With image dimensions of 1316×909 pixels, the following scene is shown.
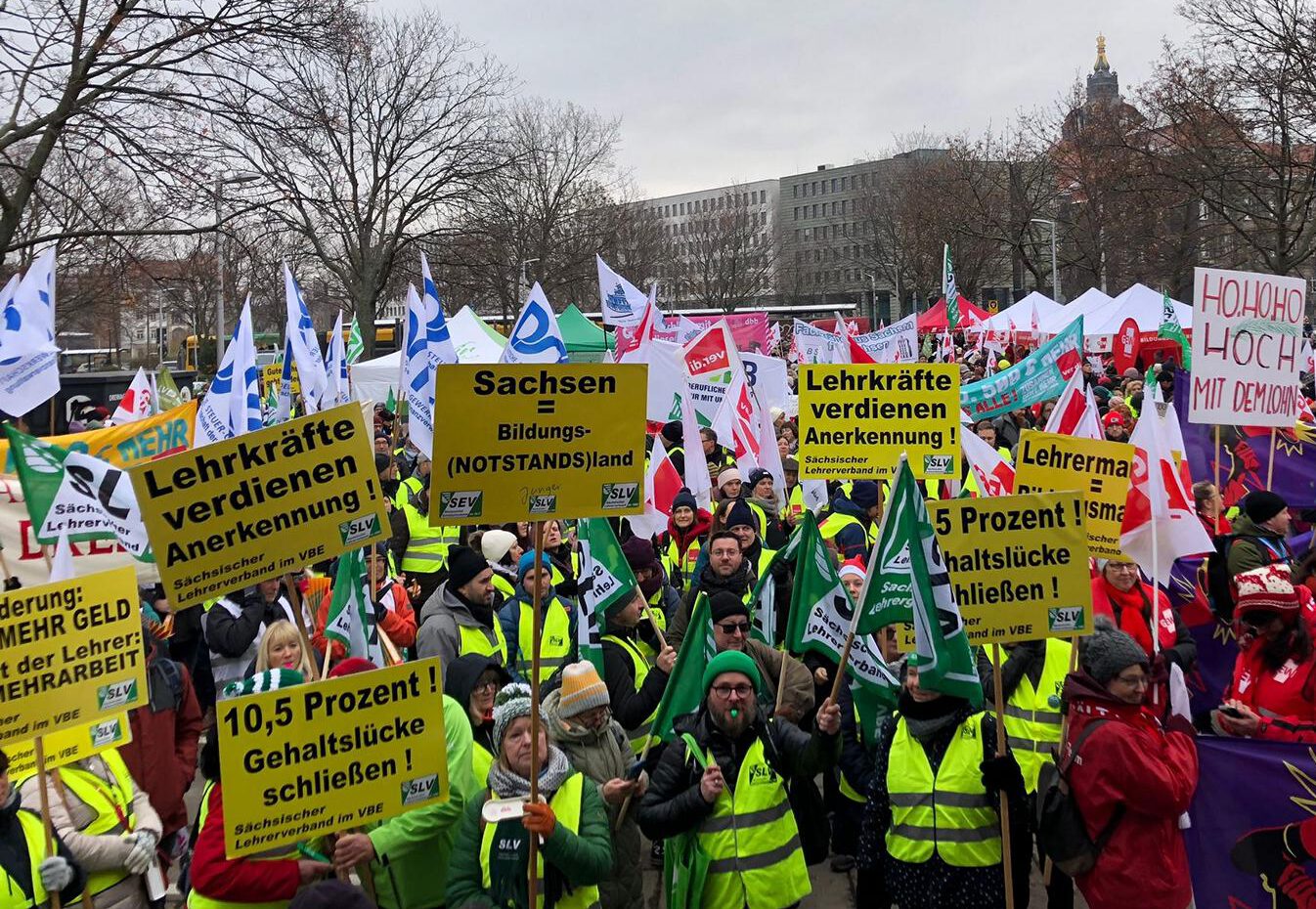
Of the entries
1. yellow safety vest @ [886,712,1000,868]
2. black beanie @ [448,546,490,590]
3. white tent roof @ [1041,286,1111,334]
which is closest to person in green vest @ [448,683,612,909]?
yellow safety vest @ [886,712,1000,868]

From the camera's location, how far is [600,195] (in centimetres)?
5344

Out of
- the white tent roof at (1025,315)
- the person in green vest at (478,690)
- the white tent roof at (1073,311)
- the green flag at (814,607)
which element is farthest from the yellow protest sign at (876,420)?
the white tent roof at (1025,315)

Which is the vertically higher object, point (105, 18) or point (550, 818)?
point (105, 18)

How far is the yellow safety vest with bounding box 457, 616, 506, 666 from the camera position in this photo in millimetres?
5934

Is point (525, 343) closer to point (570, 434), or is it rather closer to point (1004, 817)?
point (570, 434)

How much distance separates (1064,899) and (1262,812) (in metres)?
1.05

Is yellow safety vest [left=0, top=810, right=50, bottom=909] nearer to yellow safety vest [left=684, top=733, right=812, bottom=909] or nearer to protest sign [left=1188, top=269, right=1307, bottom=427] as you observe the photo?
yellow safety vest [left=684, top=733, right=812, bottom=909]

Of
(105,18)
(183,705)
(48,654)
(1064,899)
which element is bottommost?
(1064,899)

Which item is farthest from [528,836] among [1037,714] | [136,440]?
[136,440]

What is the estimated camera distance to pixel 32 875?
397 centimetres

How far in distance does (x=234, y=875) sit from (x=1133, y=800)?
2.95m

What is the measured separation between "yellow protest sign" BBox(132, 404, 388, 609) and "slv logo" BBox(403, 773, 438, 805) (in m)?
0.85

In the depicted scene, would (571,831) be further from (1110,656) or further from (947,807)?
(1110,656)

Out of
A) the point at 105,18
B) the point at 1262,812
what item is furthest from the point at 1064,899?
the point at 105,18
